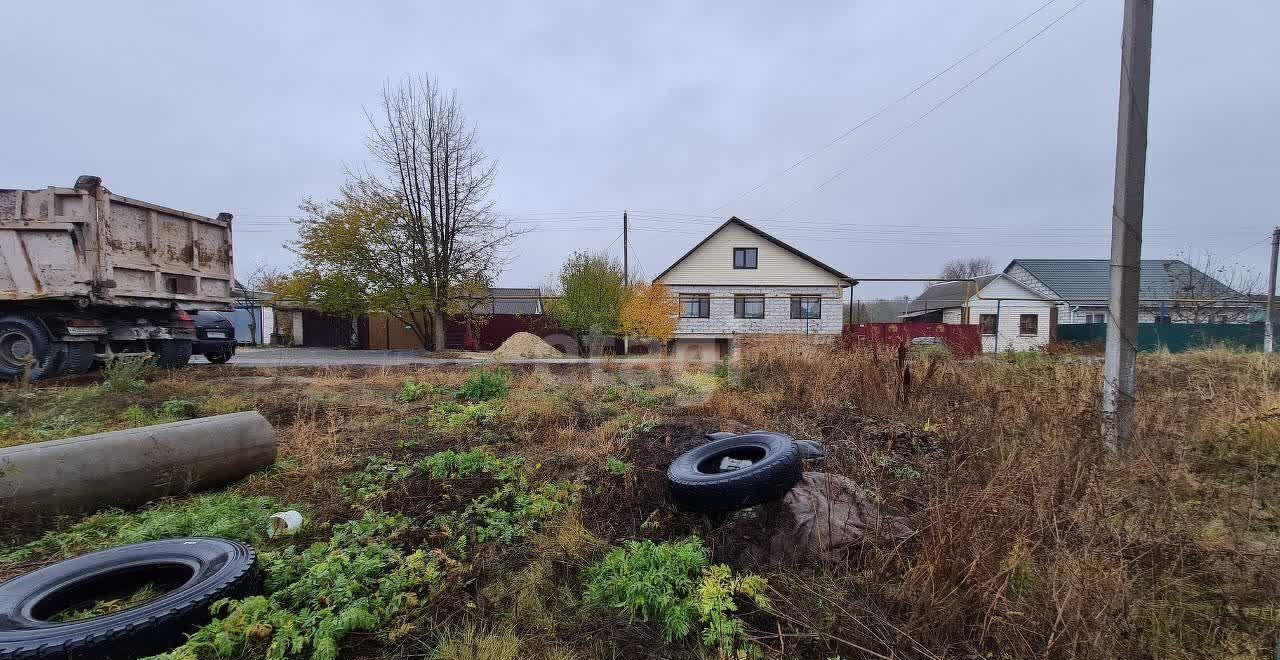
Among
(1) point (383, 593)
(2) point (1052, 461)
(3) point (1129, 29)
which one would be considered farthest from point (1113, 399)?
(1) point (383, 593)

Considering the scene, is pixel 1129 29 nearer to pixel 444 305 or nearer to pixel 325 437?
pixel 325 437

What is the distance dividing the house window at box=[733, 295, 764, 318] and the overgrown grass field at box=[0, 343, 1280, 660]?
21.1 m

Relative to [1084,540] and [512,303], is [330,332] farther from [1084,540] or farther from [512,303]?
[1084,540]

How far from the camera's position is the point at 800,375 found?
7.00 m

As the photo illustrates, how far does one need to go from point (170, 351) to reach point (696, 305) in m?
21.2

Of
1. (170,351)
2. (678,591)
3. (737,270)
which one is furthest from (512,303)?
(678,591)

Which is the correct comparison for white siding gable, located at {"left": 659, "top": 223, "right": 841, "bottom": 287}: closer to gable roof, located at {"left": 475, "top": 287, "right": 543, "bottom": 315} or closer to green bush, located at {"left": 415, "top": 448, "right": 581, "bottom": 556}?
gable roof, located at {"left": 475, "top": 287, "right": 543, "bottom": 315}

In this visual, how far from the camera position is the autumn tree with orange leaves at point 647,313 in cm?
2075

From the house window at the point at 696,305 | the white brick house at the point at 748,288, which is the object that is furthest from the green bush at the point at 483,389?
the house window at the point at 696,305

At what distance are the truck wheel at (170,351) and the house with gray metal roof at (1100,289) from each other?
32.6 meters

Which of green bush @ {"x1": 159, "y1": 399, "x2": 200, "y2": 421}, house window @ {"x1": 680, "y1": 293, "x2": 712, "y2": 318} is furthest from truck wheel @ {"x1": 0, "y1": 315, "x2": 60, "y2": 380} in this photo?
house window @ {"x1": 680, "y1": 293, "x2": 712, "y2": 318}

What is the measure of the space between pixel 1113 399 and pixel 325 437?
7.06 meters

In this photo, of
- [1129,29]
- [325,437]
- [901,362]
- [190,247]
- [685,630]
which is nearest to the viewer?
[685,630]

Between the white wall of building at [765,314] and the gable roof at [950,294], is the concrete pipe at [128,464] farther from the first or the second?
the gable roof at [950,294]
